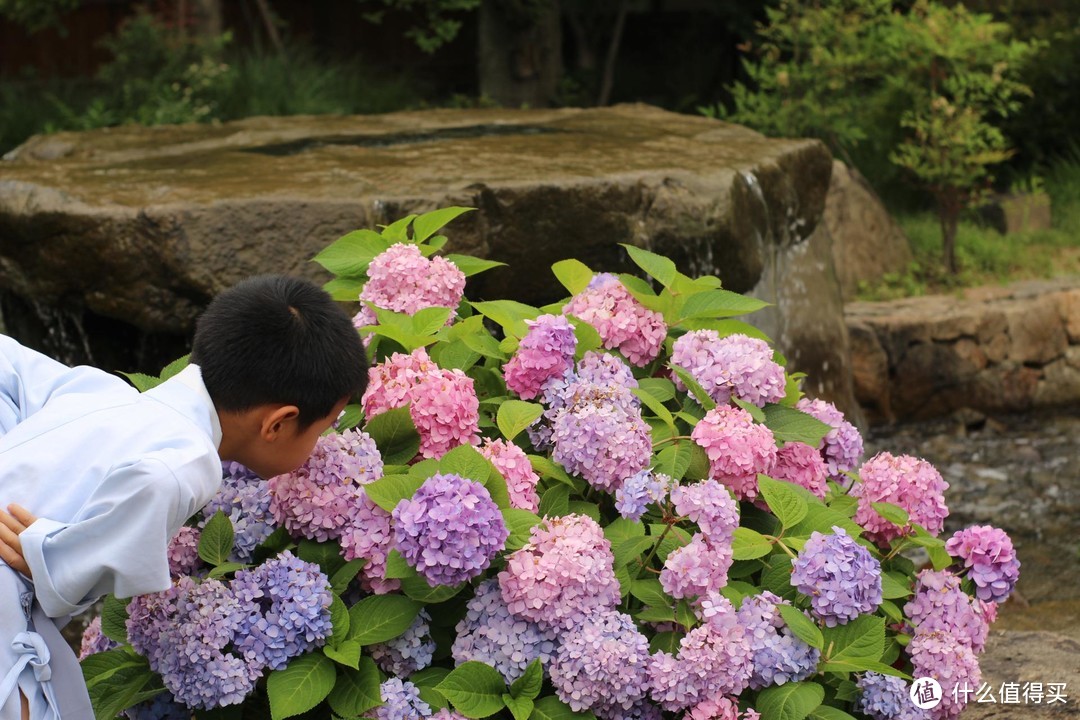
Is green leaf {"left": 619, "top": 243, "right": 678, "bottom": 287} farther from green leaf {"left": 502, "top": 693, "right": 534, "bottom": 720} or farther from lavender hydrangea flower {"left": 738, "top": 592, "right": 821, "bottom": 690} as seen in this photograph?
green leaf {"left": 502, "top": 693, "right": 534, "bottom": 720}

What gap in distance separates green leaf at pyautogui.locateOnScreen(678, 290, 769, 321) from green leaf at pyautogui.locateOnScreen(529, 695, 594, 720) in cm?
83

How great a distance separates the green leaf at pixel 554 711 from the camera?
6.57 ft

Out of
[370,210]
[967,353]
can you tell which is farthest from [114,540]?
[967,353]

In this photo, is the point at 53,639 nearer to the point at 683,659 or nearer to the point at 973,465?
the point at 683,659

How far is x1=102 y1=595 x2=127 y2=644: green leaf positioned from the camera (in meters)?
2.17

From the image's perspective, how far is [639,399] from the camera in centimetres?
236

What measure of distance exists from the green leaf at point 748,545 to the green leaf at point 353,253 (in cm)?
97

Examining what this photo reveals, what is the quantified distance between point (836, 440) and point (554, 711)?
2.91ft

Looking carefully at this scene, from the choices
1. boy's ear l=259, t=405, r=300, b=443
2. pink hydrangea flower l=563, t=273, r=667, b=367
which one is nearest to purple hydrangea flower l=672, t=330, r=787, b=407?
pink hydrangea flower l=563, t=273, r=667, b=367

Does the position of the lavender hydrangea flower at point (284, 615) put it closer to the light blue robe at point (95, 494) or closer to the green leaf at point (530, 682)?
the light blue robe at point (95, 494)

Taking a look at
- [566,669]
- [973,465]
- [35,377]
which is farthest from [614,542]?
[973,465]

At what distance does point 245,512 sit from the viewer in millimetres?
2137

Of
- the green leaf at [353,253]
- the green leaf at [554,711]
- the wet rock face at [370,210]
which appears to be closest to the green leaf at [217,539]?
the green leaf at [554,711]

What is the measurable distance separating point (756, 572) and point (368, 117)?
535 centimetres
